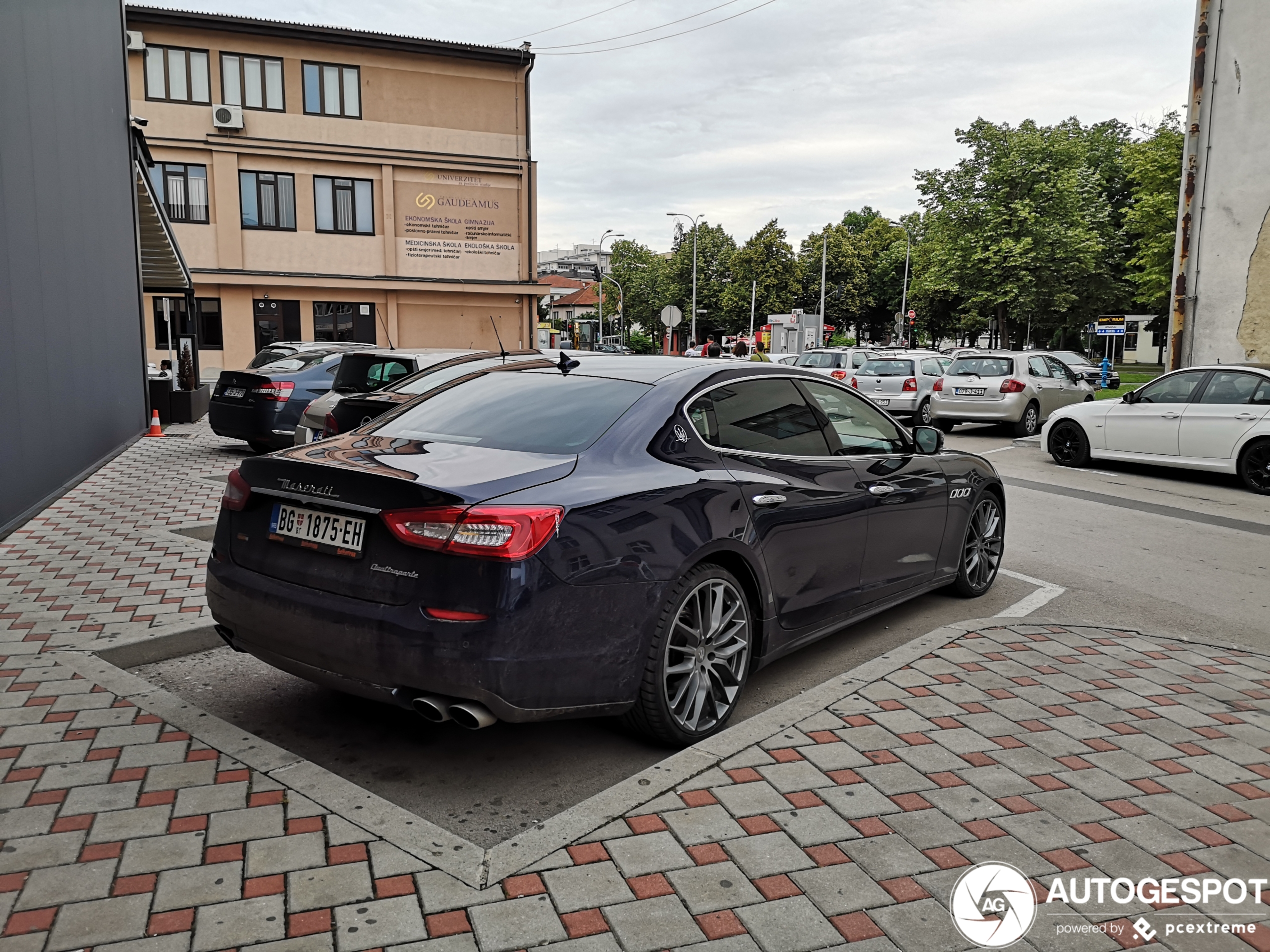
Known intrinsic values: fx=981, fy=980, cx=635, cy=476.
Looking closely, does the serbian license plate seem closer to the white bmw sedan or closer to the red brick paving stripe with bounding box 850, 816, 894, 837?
the red brick paving stripe with bounding box 850, 816, 894, 837

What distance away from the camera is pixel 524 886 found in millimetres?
2805

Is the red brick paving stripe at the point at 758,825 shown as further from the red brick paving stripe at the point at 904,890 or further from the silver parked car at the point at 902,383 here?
the silver parked car at the point at 902,383

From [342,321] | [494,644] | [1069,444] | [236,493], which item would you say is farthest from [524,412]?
[342,321]

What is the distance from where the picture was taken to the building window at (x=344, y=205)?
119 ft

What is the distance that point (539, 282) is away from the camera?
4041 cm

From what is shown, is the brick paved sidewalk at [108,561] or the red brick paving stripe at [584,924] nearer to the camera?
the red brick paving stripe at [584,924]

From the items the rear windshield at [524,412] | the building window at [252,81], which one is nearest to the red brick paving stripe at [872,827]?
the rear windshield at [524,412]

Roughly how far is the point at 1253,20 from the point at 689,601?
1773cm

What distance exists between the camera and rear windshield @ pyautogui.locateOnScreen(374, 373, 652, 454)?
3932mm

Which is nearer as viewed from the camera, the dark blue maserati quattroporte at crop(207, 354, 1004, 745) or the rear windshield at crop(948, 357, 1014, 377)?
the dark blue maserati quattroporte at crop(207, 354, 1004, 745)

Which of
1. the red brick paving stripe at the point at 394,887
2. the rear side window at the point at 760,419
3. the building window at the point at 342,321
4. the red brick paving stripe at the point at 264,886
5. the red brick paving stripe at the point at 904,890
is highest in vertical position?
the building window at the point at 342,321

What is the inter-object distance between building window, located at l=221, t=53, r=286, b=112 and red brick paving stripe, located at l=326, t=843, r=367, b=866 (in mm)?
37282

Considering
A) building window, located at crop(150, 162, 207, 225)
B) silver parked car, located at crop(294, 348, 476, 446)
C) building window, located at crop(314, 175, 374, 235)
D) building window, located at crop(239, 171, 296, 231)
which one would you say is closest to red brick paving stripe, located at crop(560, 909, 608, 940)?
silver parked car, located at crop(294, 348, 476, 446)

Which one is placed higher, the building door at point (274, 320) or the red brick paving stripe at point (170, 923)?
the building door at point (274, 320)
